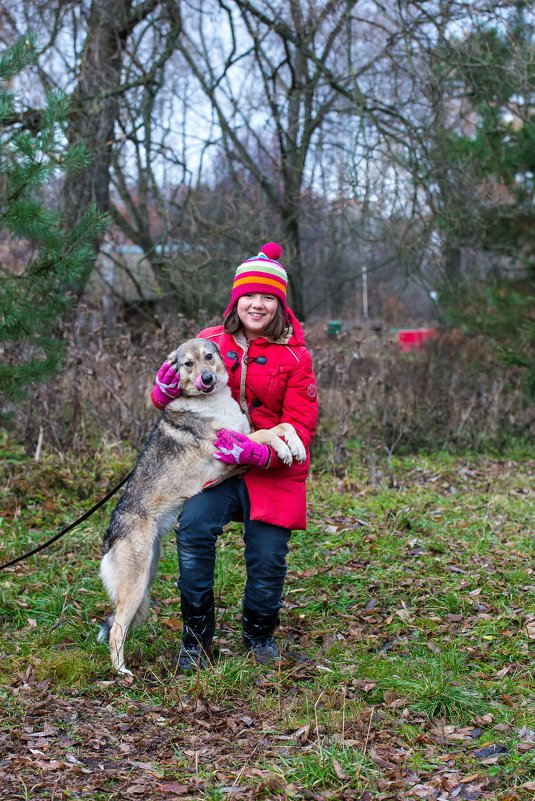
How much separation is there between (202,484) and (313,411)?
2.17 ft

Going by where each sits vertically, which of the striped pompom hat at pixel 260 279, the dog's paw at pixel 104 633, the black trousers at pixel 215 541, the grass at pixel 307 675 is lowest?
the grass at pixel 307 675

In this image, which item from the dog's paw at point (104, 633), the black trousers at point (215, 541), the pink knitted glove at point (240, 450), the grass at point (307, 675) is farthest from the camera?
the dog's paw at point (104, 633)

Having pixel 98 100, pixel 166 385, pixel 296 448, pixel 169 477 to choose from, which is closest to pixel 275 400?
pixel 296 448

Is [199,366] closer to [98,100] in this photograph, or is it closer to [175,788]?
[175,788]

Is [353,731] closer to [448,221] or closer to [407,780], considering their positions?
[407,780]

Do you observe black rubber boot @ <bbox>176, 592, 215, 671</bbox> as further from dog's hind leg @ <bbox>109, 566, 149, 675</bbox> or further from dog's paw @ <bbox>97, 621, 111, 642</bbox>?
dog's paw @ <bbox>97, 621, 111, 642</bbox>

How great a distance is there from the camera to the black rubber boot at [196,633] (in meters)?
4.06

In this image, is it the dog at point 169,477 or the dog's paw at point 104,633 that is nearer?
the dog at point 169,477

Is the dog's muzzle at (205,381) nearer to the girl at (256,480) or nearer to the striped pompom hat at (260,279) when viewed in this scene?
the girl at (256,480)

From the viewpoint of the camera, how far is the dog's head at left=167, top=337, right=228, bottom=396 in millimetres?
3910

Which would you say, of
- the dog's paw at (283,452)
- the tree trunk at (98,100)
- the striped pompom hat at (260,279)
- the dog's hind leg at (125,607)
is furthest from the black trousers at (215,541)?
the tree trunk at (98,100)

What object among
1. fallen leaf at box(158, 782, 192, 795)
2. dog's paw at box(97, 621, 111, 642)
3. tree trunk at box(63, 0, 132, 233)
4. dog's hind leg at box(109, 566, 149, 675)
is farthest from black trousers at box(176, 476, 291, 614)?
tree trunk at box(63, 0, 132, 233)

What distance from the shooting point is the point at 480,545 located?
598 cm

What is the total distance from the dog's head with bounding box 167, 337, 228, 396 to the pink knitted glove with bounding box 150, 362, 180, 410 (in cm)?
3
